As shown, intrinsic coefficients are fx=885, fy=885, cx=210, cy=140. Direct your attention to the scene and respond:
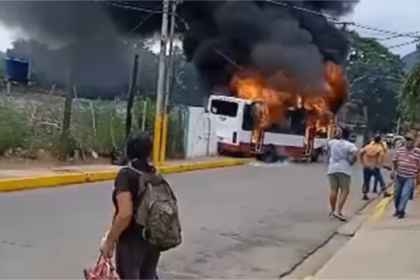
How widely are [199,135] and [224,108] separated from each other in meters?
3.35

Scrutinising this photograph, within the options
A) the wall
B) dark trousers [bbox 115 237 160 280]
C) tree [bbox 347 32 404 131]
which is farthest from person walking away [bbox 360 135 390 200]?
tree [bbox 347 32 404 131]

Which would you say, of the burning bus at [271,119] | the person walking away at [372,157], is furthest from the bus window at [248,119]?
the person walking away at [372,157]

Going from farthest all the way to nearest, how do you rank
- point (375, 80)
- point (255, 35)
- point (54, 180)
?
point (375, 80) < point (255, 35) < point (54, 180)

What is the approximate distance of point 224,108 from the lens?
114 ft

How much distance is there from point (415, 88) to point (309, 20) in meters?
19.8

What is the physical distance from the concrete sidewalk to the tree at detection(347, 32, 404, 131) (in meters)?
57.8

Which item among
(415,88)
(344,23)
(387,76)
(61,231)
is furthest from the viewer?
(387,76)

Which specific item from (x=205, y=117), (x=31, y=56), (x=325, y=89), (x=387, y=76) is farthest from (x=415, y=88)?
(x=387, y=76)

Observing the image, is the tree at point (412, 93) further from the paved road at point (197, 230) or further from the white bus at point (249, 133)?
the white bus at point (249, 133)

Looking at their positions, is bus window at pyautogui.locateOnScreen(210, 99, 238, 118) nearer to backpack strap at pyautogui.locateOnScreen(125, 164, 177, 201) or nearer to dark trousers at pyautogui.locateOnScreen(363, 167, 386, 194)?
dark trousers at pyautogui.locateOnScreen(363, 167, 386, 194)

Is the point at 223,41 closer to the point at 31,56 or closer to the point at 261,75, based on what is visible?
the point at 261,75

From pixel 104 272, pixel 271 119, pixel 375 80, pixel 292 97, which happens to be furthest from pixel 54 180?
pixel 375 80

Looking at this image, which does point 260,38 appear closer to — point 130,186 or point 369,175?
point 369,175

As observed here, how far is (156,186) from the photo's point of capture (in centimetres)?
492
